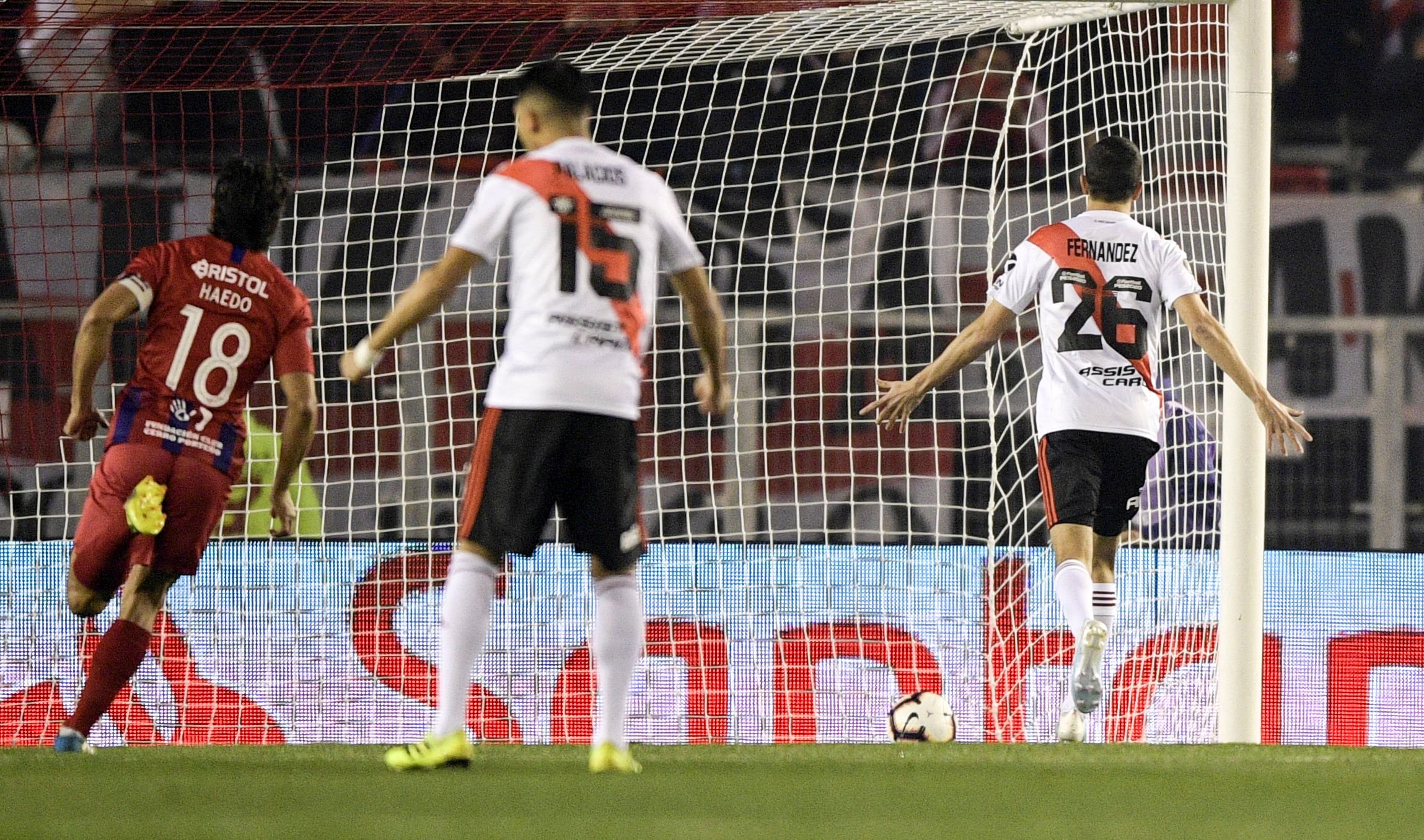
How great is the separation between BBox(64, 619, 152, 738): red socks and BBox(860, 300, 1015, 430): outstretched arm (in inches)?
77.7

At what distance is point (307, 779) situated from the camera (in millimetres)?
3320

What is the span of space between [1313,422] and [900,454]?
2581mm

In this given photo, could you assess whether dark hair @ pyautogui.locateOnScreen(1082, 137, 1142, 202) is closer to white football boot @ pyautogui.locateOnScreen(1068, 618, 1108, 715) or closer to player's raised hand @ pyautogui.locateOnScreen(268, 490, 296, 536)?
white football boot @ pyautogui.locateOnScreen(1068, 618, 1108, 715)

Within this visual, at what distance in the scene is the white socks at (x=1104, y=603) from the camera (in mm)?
4895

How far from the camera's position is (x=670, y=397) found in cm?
793

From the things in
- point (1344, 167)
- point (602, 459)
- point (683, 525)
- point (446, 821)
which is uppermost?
point (1344, 167)

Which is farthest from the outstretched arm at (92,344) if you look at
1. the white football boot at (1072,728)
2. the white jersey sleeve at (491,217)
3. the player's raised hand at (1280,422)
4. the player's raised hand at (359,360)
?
the player's raised hand at (1280,422)

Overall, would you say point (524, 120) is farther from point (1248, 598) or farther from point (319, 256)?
point (319, 256)

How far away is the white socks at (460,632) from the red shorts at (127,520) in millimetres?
1173

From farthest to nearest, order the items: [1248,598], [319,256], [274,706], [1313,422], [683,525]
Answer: [1313,422], [683,525], [319,256], [274,706], [1248,598]

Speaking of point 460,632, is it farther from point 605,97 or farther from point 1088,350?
point 605,97

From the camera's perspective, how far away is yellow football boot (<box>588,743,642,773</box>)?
3363mm

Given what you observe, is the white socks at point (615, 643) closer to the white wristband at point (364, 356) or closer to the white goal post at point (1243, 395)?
the white wristband at point (364, 356)

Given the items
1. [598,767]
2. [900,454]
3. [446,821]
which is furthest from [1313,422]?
[446,821]
